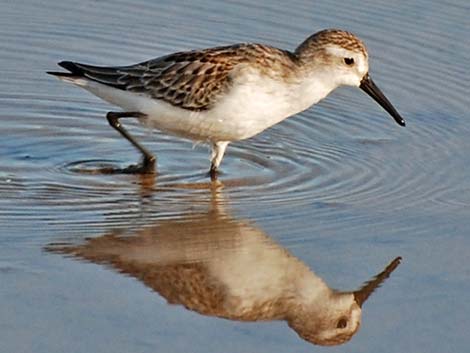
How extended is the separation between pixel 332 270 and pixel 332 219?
2.76ft

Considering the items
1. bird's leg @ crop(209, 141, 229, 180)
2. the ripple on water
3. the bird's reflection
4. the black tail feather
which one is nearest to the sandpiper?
the bird's reflection

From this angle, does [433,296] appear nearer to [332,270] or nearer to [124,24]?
[332,270]

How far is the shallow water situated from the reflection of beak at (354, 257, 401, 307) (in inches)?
2.0

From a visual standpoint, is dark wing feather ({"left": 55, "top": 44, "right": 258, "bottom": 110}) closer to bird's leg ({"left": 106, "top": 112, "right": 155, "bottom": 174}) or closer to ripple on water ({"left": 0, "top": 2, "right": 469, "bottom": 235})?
bird's leg ({"left": 106, "top": 112, "right": 155, "bottom": 174})

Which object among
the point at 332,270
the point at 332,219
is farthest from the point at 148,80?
the point at 332,270

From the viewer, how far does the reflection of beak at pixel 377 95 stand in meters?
9.80

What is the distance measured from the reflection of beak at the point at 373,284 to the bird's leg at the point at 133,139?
2.32 m

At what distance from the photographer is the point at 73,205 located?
28.8 feet

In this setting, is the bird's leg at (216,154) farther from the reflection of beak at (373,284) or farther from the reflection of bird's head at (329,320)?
the reflection of bird's head at (329,320)

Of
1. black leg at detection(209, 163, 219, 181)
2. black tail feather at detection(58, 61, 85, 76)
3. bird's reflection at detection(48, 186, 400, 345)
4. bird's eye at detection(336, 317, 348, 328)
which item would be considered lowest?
black leg at detection(209, 163, 219, 181)

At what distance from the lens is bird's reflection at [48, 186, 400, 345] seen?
7188 mm

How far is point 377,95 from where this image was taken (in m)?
9.84

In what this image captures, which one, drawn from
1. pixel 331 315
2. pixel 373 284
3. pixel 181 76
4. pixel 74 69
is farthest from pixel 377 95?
pixel 331 315

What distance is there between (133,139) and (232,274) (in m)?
2.45
